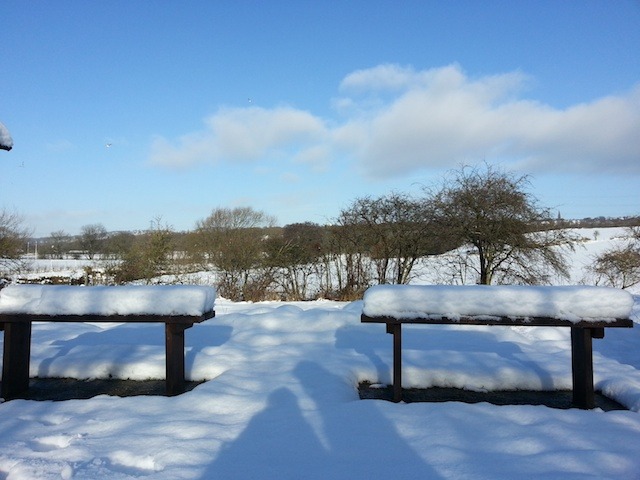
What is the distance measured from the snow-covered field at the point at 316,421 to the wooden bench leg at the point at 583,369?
0.33 meters

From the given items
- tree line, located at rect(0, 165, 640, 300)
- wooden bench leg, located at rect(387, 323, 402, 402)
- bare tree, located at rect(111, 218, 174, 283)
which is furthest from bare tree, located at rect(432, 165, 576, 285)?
bare tree, located at rect(111, 218, 174, 283)

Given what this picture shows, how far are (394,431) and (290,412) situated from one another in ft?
2.79

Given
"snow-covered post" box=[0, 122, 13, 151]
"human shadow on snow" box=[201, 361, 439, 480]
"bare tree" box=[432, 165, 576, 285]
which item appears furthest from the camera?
"bare tree" box=[432, 165, 576, 285]

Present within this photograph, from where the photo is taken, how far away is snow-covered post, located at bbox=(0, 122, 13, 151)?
183 inches

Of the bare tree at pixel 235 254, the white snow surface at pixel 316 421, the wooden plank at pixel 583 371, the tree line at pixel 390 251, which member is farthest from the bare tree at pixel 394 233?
the wooden plank at pixel 583 371

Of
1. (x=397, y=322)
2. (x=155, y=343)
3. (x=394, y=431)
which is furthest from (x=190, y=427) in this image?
(x=155, y=343)

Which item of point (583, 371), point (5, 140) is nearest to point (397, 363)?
point (583, 371)

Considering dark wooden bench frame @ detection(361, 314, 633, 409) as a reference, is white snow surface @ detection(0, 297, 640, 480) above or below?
below

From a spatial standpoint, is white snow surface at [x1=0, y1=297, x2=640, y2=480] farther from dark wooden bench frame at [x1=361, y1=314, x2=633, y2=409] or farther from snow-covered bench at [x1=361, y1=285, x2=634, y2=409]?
snow-covered bench at [x1=361, y1=285, x2=634, y2=409]

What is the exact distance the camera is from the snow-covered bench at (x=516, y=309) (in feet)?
11.8

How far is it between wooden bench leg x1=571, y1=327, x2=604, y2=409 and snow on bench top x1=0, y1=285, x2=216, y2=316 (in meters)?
3.47

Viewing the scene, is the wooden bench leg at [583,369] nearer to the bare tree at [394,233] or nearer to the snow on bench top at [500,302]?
the snow on bench top at [500,302]

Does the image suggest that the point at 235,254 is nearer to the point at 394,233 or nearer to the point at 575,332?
the point at 394,233

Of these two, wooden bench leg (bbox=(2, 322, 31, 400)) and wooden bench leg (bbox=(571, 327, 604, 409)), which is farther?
wooden bench leg (bbox=(2, 322, 31, 400))
